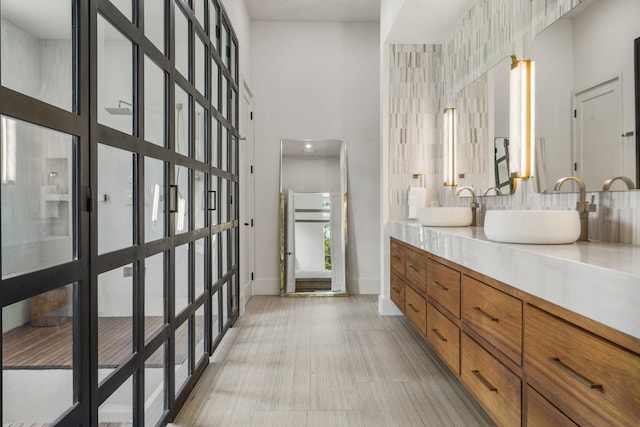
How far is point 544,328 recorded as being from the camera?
47.1 inches

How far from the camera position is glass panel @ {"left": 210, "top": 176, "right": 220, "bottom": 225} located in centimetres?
257

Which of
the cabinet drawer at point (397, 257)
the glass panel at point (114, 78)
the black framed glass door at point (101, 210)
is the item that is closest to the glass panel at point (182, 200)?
the black framed glass door at point (101, 210)

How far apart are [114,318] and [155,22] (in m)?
1.14

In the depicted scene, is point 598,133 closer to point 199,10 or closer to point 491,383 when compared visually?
point 491,383

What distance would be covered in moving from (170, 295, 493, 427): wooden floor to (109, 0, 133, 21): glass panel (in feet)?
5.41

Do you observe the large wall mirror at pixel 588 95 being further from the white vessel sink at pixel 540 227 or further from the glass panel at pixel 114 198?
the glass panel at pixel 114 198

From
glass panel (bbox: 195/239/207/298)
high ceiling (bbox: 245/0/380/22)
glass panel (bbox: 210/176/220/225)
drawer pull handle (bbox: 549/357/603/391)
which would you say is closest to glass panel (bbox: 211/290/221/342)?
glass panel (bbox: 195/239/207/298)

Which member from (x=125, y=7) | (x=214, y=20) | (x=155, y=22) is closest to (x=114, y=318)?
(x=125, y=7)

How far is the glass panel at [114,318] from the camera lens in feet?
4.02

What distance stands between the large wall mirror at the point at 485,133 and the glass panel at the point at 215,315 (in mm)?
1903

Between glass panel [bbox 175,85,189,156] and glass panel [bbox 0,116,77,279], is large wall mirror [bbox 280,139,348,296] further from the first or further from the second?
glass panel [bbox 0,116,77,279]

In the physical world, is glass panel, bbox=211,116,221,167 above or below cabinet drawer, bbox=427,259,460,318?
above

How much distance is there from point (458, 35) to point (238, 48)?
1809 millimetres

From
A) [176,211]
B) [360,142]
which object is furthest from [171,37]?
[360,142]
